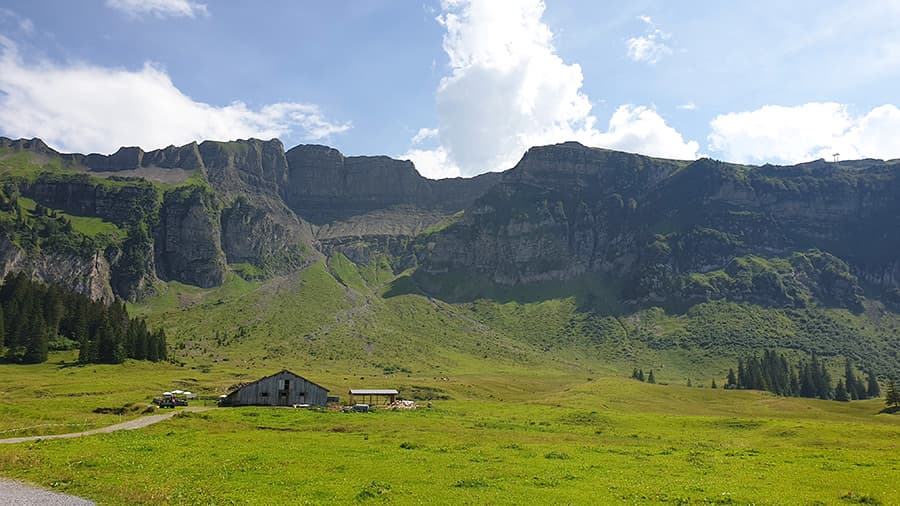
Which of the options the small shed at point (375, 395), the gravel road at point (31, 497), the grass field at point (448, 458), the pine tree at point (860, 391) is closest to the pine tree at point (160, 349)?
the grass field at point (448, 458)

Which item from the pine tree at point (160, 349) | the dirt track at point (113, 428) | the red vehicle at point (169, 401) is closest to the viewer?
the dirt track at point (113, 428)

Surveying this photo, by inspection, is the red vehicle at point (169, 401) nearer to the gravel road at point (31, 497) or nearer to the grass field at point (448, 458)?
the grass field at point (448, 458)

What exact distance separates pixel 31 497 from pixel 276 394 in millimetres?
→ 66357

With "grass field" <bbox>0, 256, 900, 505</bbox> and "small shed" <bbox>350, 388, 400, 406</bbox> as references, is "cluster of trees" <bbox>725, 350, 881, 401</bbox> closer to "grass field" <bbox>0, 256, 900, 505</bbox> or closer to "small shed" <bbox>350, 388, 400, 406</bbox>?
"grass field" <bbox>0, 256, 900, 505</bbox>

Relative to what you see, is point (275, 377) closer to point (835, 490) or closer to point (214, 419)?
point (214, 419)

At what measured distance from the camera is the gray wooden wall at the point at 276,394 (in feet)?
292

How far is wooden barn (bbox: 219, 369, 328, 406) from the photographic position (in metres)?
89.0

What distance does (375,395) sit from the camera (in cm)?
10494

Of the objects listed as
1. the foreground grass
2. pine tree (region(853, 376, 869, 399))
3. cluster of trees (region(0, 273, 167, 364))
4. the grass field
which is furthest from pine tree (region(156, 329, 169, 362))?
pine tree (region(853, 376, 869, 399))

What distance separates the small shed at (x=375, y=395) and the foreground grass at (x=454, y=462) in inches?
808

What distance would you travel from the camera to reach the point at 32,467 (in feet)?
108

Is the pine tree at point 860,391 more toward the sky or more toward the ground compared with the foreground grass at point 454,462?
more toward the ground

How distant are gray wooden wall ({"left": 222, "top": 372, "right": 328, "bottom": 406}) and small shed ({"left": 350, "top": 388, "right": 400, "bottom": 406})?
19.3 feet

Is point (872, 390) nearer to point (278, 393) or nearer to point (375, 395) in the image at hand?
point (375, 395)
